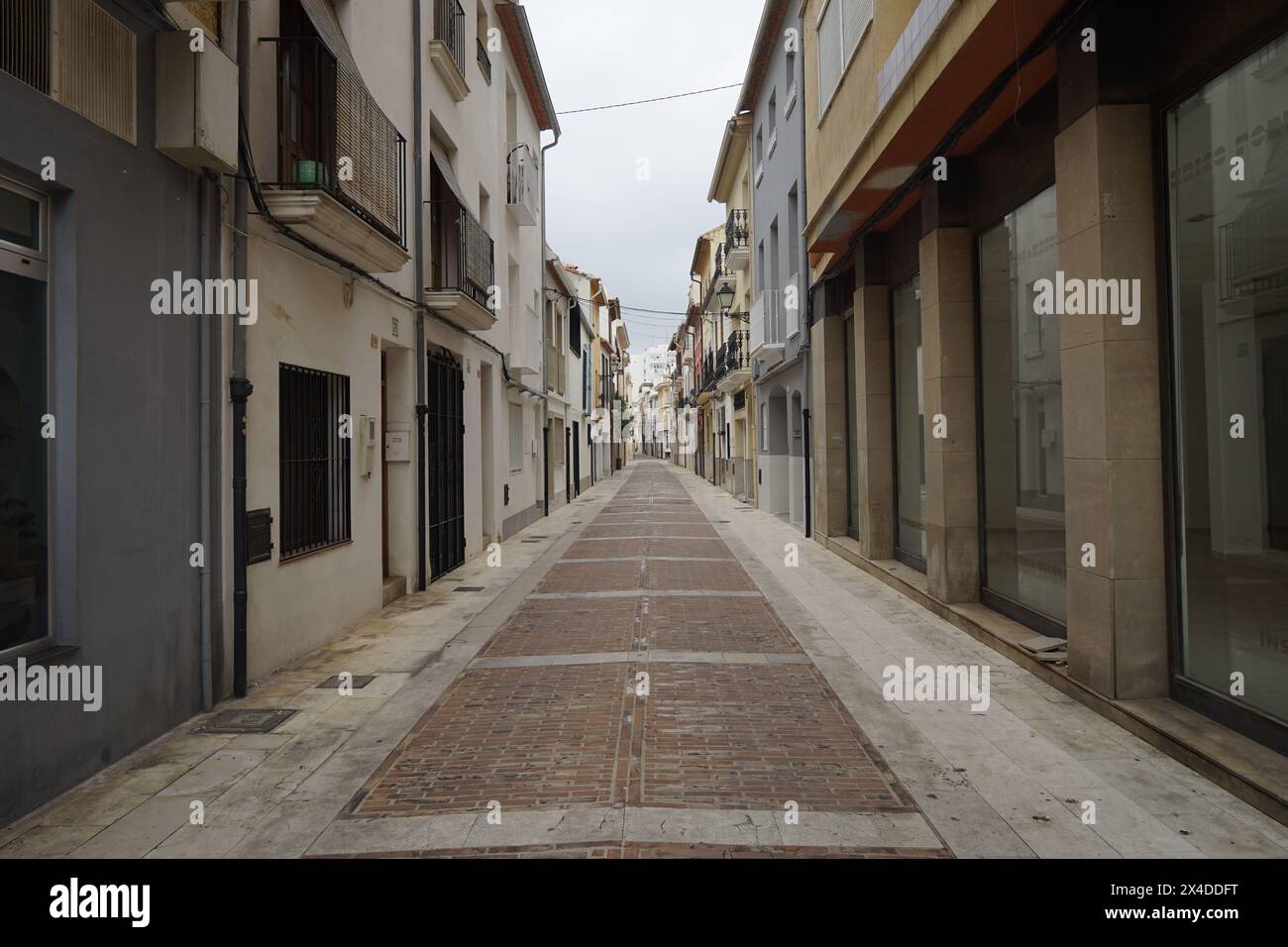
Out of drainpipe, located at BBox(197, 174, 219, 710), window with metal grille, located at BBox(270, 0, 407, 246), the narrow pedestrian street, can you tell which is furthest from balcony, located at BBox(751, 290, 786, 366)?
drainpipe, located at BBox(197, 174, 219, 710)

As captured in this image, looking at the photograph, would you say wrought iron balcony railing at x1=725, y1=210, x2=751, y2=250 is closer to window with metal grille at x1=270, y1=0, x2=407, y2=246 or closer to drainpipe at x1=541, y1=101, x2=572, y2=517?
drainpipe at x1=541, y1=101, x2=572, y2=517

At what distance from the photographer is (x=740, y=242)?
23.1m

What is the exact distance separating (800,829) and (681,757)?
991mm

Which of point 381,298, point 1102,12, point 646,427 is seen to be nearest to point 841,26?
point 1102,12

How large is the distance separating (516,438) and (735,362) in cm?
869

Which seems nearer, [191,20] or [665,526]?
[191,20]

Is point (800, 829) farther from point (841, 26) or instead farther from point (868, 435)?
point (841, 26)

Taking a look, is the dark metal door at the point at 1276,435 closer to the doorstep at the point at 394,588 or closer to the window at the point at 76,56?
the window at the point at 76,56

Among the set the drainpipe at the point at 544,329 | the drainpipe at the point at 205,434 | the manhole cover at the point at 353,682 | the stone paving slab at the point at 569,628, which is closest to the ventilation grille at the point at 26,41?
the drainpipe at the point at 205,434

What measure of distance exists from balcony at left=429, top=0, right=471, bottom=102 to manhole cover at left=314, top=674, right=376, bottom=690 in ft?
26.7

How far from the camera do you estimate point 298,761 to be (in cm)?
461

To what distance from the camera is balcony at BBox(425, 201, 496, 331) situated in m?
11.2

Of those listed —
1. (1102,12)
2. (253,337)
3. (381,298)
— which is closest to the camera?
(1102,12)

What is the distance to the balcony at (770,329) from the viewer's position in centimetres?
1722
